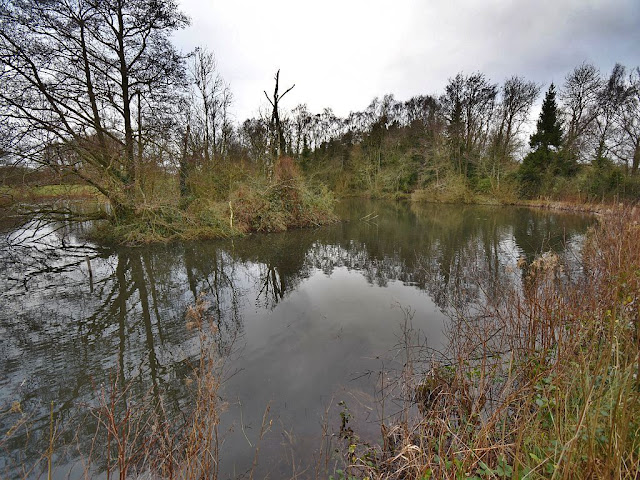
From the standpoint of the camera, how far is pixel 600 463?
4.76ft

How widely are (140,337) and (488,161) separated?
104ft

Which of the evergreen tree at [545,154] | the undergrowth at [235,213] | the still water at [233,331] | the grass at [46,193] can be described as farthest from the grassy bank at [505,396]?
the evergreen tree at [545,154]

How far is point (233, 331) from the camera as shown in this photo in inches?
212

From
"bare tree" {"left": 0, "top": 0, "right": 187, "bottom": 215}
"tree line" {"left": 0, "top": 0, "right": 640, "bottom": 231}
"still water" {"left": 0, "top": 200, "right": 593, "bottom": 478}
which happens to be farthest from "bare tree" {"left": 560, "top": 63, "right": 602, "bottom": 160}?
"bare tree" {"left": 0, "top": 0, "right": 187, "bottom": 215}

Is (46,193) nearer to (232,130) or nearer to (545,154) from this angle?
(232,130)

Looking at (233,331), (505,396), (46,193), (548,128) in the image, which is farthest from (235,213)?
(548,128)

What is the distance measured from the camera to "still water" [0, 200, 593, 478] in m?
3.15

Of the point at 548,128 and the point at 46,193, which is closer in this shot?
the point at 46,193

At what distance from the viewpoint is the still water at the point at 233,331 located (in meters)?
3.15

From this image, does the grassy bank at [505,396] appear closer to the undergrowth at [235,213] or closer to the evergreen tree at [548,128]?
the undergrowth at [235,213]

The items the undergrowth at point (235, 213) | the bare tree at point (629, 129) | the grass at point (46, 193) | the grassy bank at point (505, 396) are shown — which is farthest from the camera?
the bare tree at point (629, 129)

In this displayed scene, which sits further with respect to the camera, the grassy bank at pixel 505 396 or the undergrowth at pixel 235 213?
the undergrowth at pixel 235 213

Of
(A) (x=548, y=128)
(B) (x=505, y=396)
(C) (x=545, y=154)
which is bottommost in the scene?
(B) (x=505, y=396)

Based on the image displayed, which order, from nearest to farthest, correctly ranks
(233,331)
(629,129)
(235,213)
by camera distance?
(233,331) → (235,213) → (629,129)
